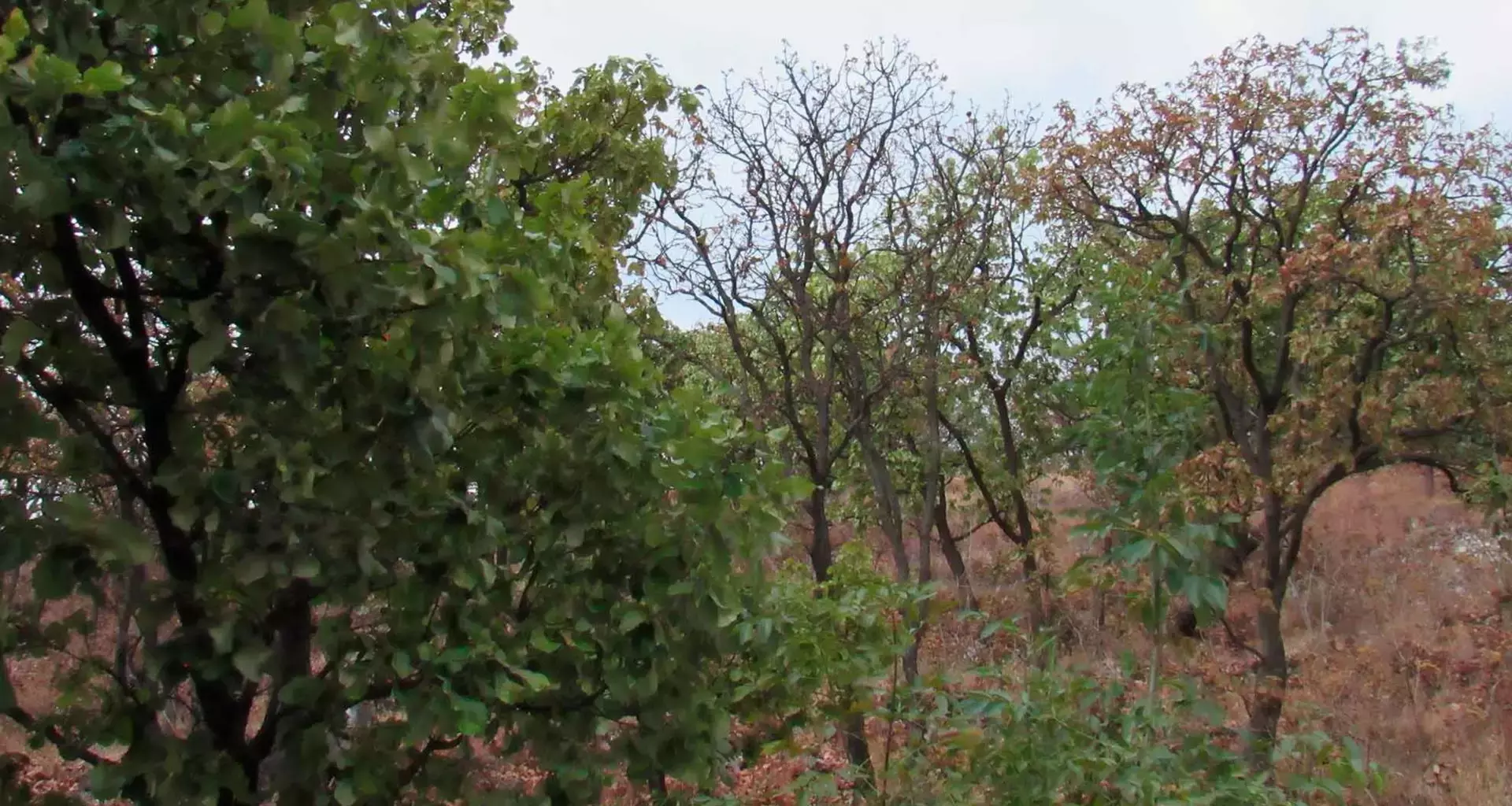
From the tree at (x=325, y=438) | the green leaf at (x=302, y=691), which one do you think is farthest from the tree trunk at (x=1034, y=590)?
the green leaf at (x=302, y=691)

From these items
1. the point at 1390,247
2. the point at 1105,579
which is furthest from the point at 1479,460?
the point at 1105,579

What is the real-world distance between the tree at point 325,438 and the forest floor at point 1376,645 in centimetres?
292

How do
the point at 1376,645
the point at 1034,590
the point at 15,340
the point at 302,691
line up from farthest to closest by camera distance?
the point at 1376,645 → the point at 1034,590 → the point at 302,691 → the point at 15,340

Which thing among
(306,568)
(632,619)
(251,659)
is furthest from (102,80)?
(632,619)

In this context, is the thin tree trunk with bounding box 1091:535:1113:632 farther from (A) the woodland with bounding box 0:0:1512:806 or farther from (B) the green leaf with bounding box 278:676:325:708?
(B) the green leaf with bounding box 278:676:325:708

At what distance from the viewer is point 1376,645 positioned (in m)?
14.0

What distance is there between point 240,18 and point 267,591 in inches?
47.5

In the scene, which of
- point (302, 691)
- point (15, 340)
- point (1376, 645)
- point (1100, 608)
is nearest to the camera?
point (15, 340)

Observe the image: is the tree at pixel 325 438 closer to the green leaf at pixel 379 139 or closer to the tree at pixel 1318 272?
the green leaf at pixel 379 139

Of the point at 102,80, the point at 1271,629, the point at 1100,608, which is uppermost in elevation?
the point at 102,80

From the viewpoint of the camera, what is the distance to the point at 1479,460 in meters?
9.34

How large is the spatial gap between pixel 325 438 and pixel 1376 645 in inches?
565

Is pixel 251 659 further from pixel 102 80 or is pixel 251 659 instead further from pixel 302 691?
pixel 102 80

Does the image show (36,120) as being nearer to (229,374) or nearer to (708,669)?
(229,374)
